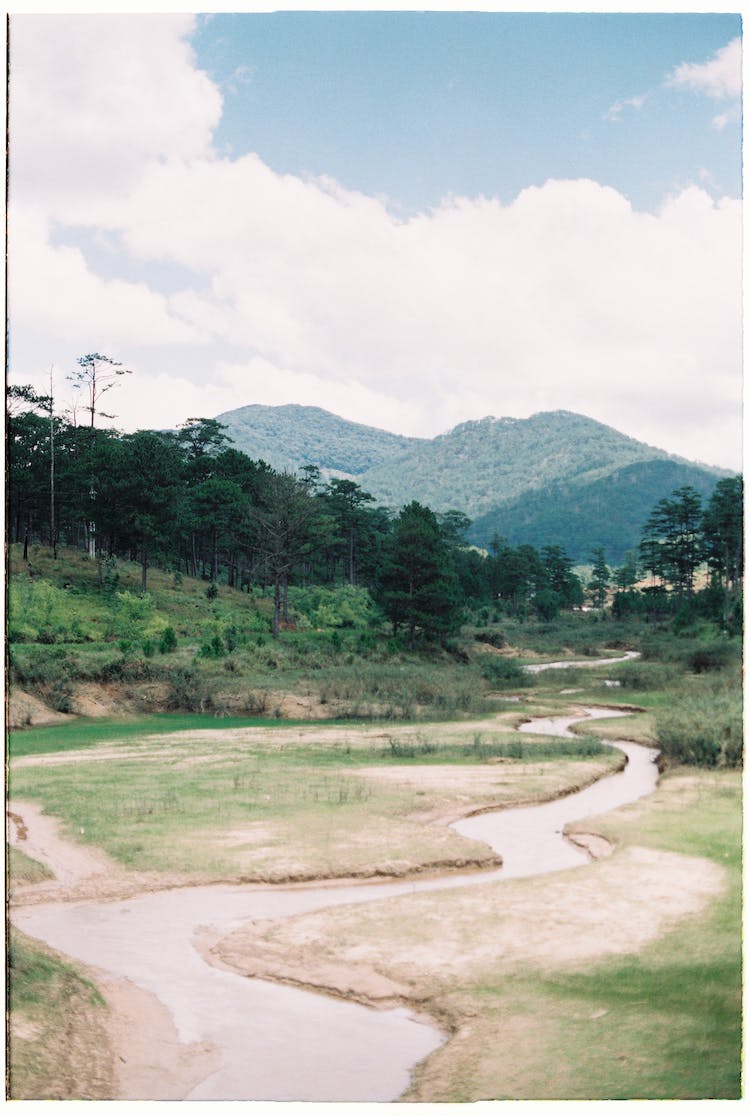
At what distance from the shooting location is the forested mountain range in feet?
31.7

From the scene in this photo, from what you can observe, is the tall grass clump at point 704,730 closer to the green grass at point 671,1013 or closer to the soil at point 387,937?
the soil at point 387,937

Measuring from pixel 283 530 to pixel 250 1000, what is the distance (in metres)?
9.06

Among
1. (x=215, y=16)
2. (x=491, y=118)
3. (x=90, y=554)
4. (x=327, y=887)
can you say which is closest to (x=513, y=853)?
(x=327, y=887)

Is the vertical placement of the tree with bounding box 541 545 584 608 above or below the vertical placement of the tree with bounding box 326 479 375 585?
below

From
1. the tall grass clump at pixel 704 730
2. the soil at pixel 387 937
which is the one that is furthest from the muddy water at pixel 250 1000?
the tall grass clump at pixel 704 730

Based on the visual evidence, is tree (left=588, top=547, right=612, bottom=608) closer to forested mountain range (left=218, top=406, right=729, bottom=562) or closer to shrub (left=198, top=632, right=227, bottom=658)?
forested mountain range (left=218, top=406, right=729, bottom=562)

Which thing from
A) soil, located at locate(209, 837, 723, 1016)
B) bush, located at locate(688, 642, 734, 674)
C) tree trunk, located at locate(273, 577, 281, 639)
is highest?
tree trunk, located at locate(273, 577, 281, 639)

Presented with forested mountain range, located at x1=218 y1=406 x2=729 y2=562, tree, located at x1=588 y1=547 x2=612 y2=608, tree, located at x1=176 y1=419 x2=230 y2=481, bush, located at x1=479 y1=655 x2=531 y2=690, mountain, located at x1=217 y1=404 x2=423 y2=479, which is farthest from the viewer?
bush, located at x1=479 y1=655 x2=531 y2=690

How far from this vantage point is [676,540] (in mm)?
9758

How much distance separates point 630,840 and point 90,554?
646 centimetres

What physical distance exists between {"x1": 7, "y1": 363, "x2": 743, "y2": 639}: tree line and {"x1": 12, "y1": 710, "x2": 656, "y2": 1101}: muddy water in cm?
319

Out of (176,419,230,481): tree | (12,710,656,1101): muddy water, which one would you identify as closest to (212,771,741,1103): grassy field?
(12,710,656,1101): muddy water

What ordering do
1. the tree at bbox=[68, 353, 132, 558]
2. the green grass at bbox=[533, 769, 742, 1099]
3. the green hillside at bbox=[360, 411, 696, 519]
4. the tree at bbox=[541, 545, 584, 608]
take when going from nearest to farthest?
the green grass at bbox=[533, 769, 742, 1099], the tree at bbox=[68, 353, 132, 558], the green hillside at bbox=[360, 411, 696, 519], the tree at bbox=[541, 545, 584, 608]

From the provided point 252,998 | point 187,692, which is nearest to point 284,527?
point 187,692
